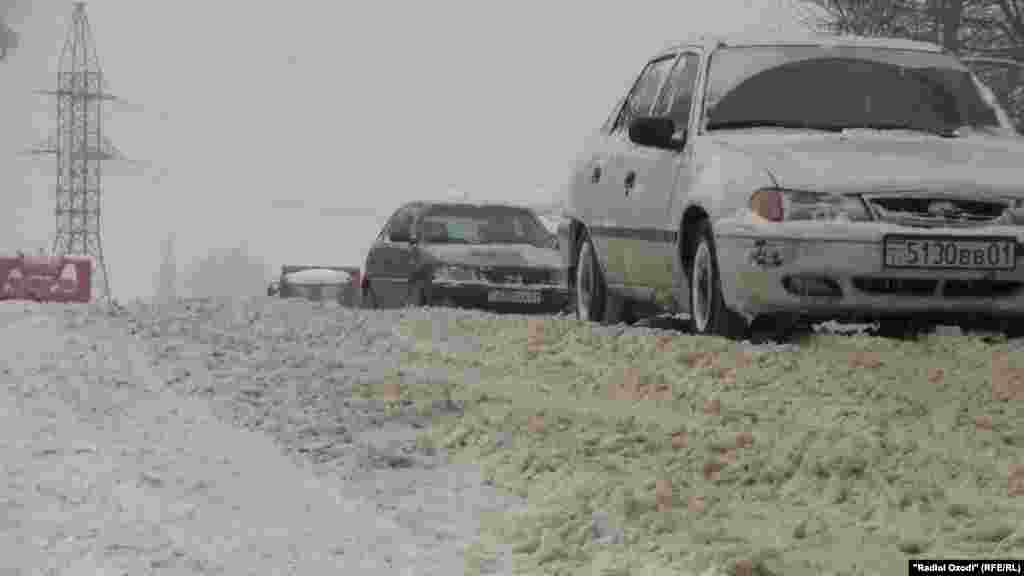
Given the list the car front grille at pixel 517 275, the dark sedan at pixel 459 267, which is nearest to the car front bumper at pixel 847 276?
the dark sedan at pixel 459 267

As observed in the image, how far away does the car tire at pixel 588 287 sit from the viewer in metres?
11.1

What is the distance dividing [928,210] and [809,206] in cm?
60

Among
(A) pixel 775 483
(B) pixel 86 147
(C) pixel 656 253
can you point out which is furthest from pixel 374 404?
(B) pixel 86 147

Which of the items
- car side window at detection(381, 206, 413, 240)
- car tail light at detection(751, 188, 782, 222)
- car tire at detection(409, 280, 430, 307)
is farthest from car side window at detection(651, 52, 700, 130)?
car side window at detection(381, 206, 413, 240)

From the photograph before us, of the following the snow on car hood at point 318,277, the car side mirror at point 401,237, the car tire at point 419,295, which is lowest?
the snow on car hood at point 318,277

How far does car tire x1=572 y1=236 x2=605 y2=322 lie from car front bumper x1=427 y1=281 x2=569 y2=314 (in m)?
4.99

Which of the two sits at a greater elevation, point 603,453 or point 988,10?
point 988,10

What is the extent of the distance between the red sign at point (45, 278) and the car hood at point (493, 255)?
8.13 meters

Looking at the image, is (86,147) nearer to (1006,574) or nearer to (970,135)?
(970,135)

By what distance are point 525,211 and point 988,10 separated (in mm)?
14527

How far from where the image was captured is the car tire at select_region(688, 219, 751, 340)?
8719 millimetres

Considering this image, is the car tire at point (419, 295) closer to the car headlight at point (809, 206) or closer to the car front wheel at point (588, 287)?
the car front wheel at point (588, 287)

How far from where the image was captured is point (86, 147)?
236 ft

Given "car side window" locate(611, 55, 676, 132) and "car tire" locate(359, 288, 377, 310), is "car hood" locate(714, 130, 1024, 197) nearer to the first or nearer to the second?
"car side window" locate(611, 55, 676, 132)
